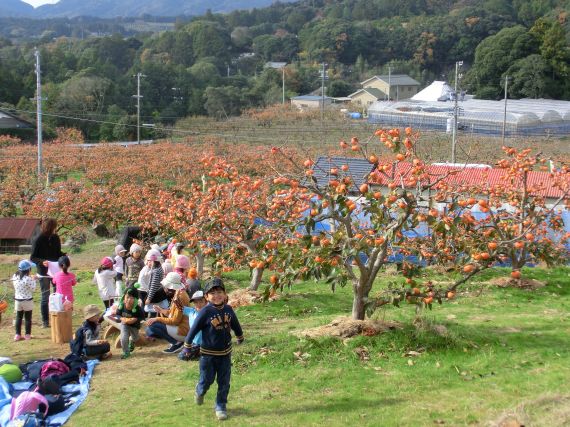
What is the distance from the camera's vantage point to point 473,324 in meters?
8.73

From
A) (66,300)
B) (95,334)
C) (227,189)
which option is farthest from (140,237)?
(95,334)

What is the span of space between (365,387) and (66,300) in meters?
4.33

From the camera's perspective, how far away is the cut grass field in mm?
6012

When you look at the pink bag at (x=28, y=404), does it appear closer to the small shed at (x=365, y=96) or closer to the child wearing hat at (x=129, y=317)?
the child wearing hat at (x=129, y=317)

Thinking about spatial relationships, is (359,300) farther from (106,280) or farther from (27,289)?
(27,289)

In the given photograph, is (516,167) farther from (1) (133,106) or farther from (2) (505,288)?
A: (1) (133,106)

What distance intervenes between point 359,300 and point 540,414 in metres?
2.69

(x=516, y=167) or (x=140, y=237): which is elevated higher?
(x=516, y=167)

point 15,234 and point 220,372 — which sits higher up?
point 220,372

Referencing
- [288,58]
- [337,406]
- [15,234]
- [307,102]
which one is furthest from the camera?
[288,58]

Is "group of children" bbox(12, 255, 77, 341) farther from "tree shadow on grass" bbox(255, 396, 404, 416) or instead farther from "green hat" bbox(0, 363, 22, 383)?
"tree shadow on grass" bbox(255, 396, 404, 416)

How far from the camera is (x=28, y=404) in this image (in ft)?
20.8

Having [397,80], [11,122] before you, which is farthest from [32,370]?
[397,80]

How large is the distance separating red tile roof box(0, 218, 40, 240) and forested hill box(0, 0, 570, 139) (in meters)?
23.8
